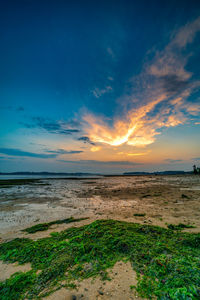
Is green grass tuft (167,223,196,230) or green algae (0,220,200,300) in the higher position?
green algae (0,220,200,300)

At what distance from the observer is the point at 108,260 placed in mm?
3389

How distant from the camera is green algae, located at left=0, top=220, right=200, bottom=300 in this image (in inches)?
97.8

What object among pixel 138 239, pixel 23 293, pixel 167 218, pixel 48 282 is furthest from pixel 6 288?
pixel 167 218

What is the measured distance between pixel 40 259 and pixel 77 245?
3.61 ft

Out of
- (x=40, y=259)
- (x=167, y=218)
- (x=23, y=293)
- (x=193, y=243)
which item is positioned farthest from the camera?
(x=167, y=218)

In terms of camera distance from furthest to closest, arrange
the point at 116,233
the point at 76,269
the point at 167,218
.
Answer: the point at 167,218 → the point at 116,233 → the point at 76,269

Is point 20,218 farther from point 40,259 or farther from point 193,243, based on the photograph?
point 193,243

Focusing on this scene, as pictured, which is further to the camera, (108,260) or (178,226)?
(178,226)

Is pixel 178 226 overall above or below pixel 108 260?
below

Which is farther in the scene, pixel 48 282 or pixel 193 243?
pixel 193 243

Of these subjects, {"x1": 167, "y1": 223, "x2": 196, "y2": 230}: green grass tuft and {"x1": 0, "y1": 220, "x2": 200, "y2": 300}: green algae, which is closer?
{"x1": 0, "y1": 220, "x2": 200, "y2": 300}: green algae

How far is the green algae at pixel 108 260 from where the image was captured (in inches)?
97.8

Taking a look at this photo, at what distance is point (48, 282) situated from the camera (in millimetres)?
2760

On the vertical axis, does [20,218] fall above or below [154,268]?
below
